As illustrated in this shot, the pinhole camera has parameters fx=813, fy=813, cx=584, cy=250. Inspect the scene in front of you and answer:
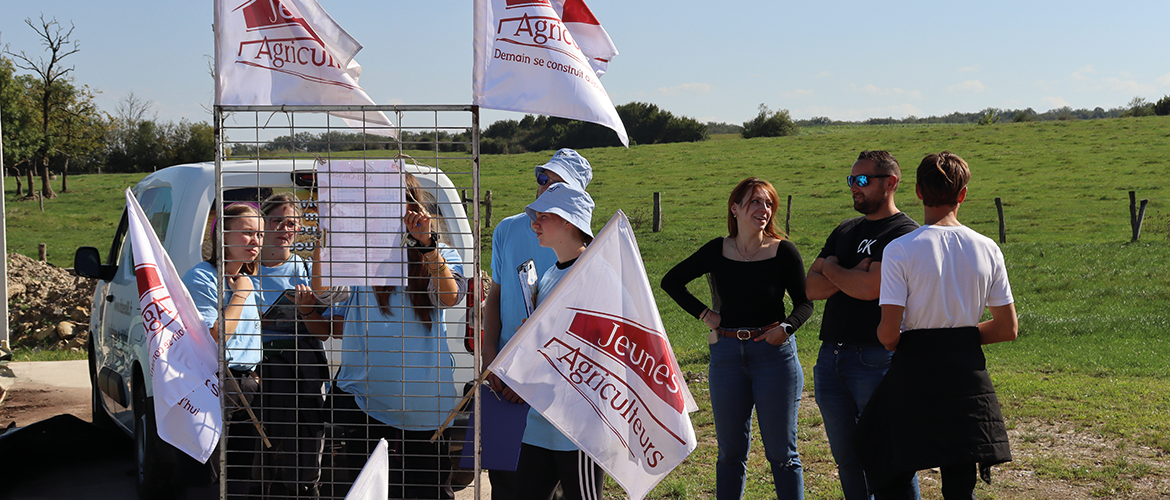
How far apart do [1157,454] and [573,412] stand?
4832mm

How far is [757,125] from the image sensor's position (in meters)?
65.6

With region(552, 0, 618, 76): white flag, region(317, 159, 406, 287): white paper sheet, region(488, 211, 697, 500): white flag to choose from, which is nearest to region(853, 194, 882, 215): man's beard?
region(552, 0, 618, 76): white flag

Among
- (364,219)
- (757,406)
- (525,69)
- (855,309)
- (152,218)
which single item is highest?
(525,69)

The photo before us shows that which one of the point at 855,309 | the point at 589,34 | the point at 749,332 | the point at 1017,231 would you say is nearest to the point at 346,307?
the point at 589,34

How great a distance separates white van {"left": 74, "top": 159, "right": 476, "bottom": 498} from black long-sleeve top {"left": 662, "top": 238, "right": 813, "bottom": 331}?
1.19 metres

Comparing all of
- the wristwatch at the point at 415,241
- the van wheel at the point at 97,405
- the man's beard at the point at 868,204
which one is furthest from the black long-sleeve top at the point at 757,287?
the van wheel at the point at 97,405

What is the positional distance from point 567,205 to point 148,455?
2693 millimetres

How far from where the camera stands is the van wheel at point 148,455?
160 inches

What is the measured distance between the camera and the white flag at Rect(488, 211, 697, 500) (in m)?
2.47

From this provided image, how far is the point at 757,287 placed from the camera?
379cm

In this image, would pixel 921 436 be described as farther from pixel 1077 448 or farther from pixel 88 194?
pixel 88 194

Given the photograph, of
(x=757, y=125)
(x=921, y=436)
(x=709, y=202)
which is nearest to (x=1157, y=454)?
(x=921, y=436)

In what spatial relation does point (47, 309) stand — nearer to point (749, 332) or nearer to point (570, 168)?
point (570, 168)

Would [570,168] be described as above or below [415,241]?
above
